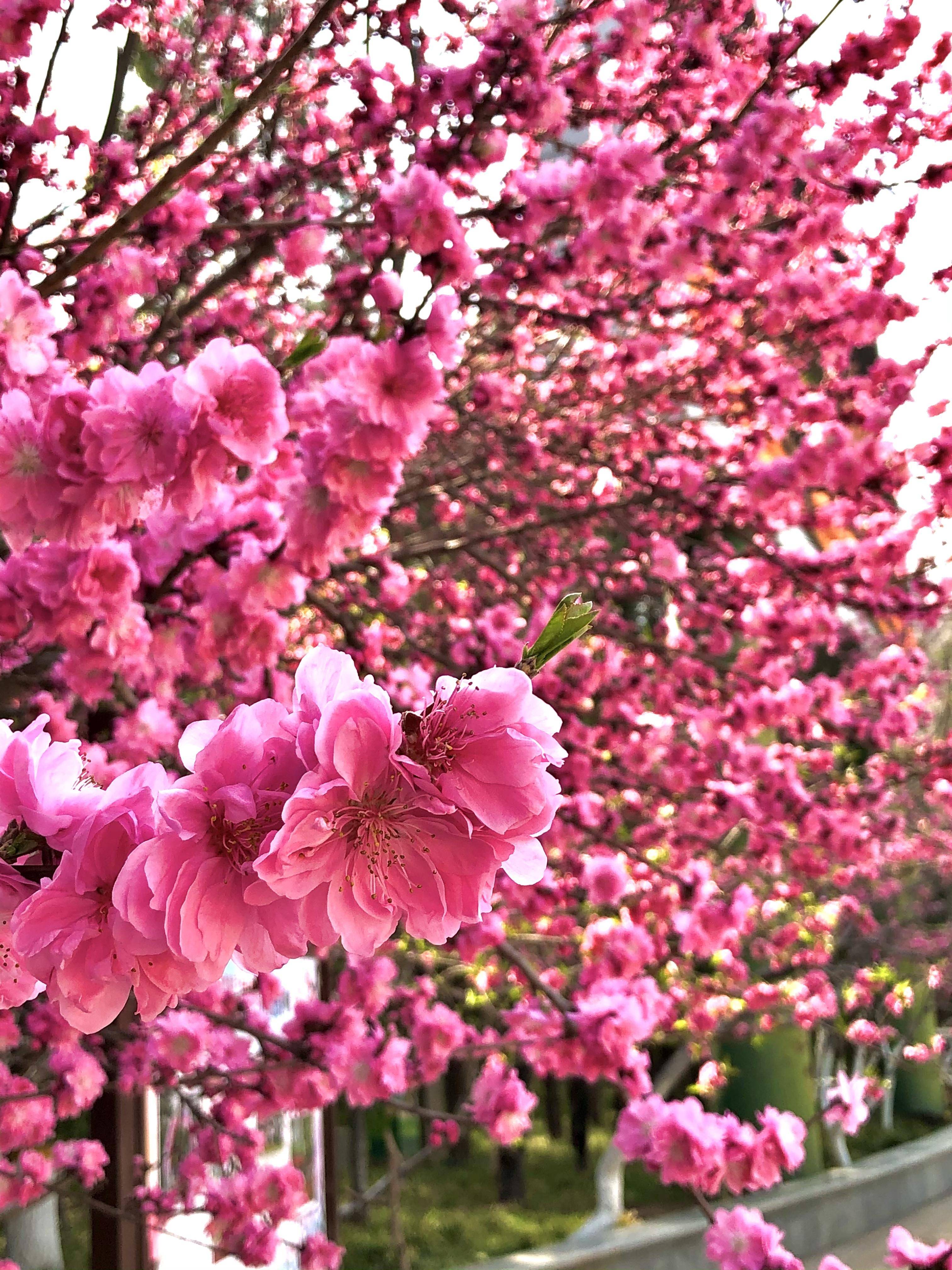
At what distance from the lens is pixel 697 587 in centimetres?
416

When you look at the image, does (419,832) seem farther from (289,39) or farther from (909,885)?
(909,885)

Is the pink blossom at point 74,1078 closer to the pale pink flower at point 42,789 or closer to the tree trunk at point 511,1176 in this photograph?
the pale pink flower at point 42,789

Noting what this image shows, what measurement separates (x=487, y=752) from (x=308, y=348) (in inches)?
42.3

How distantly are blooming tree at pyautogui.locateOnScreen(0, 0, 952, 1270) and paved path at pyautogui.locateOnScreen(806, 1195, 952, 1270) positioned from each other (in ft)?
8.07

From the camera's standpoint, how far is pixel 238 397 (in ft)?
5.16

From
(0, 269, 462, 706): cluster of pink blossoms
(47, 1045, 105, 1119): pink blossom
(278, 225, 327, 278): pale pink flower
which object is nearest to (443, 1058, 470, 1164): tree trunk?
(47, 1045, 105, 1119): pink blossom

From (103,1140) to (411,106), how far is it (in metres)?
3.39

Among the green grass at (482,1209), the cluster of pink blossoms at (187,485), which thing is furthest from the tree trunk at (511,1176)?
the cluster of pink blossoms at (187,485)

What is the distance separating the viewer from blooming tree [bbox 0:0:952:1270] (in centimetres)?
79

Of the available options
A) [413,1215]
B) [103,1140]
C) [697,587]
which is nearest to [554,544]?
[697,587]

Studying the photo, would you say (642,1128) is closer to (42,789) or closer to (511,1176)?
(42,789)

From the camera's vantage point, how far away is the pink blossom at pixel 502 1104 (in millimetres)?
3482

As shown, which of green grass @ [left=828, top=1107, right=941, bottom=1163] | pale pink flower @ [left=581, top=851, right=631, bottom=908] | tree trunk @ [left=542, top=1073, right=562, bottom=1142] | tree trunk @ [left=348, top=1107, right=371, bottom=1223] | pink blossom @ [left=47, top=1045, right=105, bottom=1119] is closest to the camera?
pink blossom @ [left=47, top=1045, right=105, bottom=1119]

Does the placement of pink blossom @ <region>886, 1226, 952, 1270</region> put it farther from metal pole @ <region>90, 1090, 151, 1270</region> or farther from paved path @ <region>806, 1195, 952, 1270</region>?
paved path @ <region>806, 1195, 952, 1270</region>
